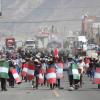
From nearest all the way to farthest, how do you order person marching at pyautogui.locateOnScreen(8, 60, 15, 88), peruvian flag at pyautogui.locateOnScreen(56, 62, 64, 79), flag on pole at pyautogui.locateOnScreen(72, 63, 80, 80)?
flag on pole at pyautogui.locateOnScreen(72, 63, 80, 80), peruvian flag at pyautogui.locateOnScreen(56, 62, 64, 79), person marching at pyautogui.locateOnScreen(8, 60, 15, 88)

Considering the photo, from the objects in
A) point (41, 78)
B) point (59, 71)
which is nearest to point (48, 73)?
point (41, 78)

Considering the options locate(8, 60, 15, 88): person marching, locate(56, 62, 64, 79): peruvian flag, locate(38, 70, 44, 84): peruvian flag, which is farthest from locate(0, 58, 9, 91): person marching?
locate(56, 62, 64, 79): peruvian flag

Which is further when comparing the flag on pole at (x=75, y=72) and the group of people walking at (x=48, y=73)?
the group of people walking at (x=48, y=73)

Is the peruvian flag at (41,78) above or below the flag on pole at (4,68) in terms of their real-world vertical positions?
below

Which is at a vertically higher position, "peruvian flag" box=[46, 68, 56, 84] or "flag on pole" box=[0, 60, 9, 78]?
"flag on pole" box=[0, 60, 9, 78]

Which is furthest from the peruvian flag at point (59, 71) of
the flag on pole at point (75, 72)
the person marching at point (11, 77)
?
the person marching at point (11, 77)

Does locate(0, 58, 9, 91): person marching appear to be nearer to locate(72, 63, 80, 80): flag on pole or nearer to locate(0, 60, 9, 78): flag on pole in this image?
locate(0, 60, 9, 78): flag on pole

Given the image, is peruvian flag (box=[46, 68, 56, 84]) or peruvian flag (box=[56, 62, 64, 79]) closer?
peruvian flag (box=[46, 68, 56, 84])

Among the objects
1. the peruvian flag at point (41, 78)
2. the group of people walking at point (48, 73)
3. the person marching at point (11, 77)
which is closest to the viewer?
the group of people walking at point (48, 73)

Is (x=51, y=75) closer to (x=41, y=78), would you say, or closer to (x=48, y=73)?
(x=48, y=73)

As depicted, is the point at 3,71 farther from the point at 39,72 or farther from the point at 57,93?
the point at 57,93

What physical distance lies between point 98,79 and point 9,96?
817cm

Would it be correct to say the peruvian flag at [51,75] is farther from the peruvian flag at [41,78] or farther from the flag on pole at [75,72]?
the flag on pole at [75,72]

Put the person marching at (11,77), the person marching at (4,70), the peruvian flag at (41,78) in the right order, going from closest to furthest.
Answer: the person marching at (4,70) → the peruvian flag at (41,78) → the person marching at (11,77)
